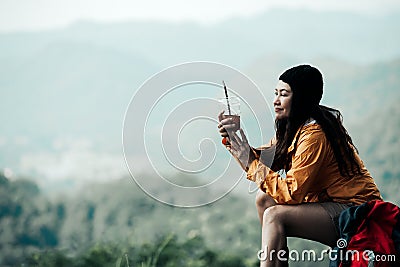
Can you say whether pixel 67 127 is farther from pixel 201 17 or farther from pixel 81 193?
pixel 201 17

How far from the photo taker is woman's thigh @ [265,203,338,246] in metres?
1.62

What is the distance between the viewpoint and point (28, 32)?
17.2ft

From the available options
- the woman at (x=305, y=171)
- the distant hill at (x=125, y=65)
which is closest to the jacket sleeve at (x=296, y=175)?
the woman at (x=305, y=171)

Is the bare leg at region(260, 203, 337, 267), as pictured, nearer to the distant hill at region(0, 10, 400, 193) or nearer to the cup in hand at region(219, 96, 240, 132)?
the cup in hand at region(219, 96, 240, 132)

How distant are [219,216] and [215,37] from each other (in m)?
2.06

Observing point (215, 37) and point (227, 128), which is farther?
point (215, 37)

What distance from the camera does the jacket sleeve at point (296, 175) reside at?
1.62 metres

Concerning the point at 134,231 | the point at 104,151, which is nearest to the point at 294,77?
the point at 134,231

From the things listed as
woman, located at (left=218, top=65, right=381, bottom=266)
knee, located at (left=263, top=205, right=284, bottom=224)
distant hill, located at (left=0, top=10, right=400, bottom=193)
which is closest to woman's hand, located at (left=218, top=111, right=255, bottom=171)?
woman, located at (left=218, top=65, right=381, bottom=266)

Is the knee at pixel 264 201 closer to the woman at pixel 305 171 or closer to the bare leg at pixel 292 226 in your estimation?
the woman at pixel 305 171

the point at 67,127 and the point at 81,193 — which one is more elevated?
the point at 67,127

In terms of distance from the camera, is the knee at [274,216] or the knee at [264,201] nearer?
the knee at [274,216]

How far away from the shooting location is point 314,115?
68.4 inches

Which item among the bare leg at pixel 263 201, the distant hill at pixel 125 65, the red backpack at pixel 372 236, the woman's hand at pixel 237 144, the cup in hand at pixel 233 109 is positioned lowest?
the red backpack at pixel 372 236
